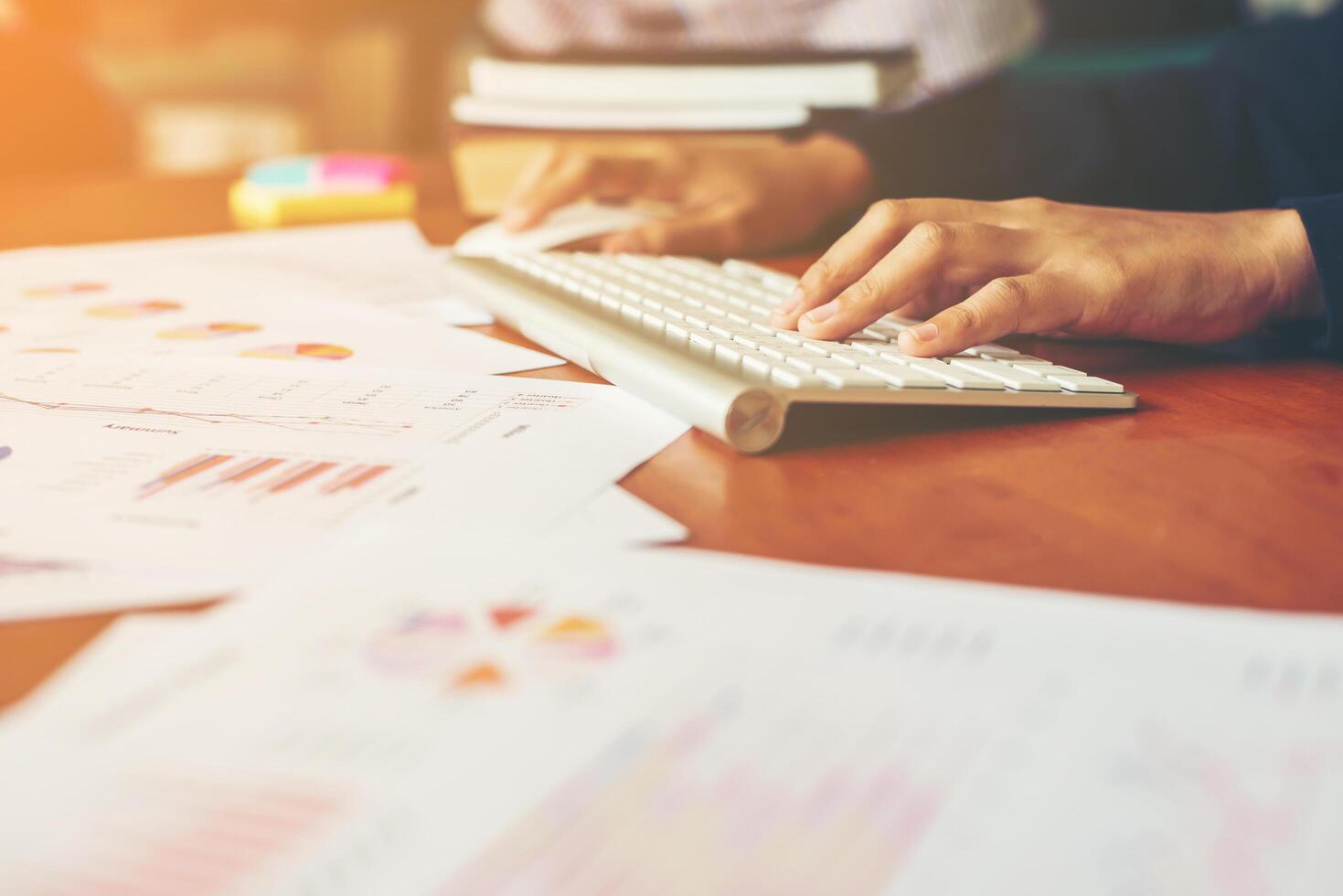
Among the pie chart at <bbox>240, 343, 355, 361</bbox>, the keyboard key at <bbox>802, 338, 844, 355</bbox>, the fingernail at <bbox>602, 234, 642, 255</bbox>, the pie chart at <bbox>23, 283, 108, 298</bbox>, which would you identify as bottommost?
the pie chart at <bbox>240, 343, 355, 361</bbox>

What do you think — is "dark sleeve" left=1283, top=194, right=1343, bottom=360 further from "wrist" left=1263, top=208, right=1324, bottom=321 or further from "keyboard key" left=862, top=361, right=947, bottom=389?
"keyboard key" left=862, top=361, right=947, bottom=389

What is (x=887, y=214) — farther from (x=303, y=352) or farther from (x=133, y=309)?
(x=133, y=309)

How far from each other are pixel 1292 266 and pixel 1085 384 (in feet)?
0.62

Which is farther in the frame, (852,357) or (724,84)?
(724,84)

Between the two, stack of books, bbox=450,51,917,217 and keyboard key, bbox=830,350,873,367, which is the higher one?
stack of books, bbox=450,51,917,217

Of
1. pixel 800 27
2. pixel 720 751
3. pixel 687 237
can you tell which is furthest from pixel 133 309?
pixel 800 27

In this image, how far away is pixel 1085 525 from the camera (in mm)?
406

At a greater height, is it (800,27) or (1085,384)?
(800,27)

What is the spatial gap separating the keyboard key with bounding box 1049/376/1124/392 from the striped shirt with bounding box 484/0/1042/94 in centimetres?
79

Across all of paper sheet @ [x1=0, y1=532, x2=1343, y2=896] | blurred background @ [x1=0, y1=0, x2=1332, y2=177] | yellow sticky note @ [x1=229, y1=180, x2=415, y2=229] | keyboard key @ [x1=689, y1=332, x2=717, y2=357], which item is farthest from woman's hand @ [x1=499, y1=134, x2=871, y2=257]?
blurred background @ [x1=0, y1=0, x2=1332, y2=177]

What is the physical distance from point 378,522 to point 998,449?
0.25 metres

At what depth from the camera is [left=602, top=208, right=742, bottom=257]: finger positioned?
0.84 meters

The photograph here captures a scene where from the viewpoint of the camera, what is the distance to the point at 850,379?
459mm

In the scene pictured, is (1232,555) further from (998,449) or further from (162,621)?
(162,621)
